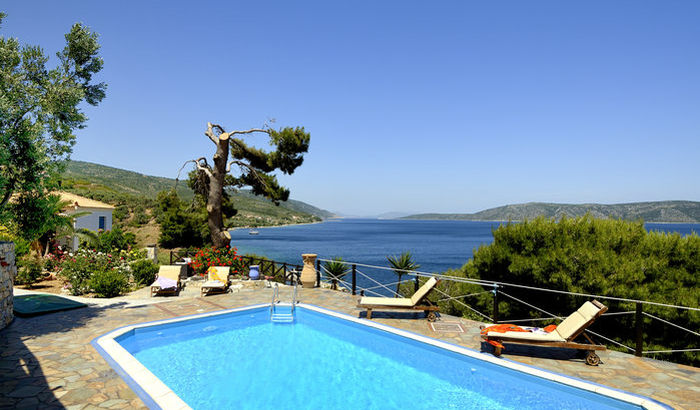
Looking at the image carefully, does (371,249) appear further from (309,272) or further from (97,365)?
(97,365)

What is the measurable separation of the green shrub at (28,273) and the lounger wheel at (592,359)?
53.9ft

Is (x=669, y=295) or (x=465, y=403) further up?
(x=669, y=295)

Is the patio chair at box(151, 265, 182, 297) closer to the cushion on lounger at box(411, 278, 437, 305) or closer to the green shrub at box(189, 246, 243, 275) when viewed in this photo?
the green shrub at box(189, 246, 243, 275)

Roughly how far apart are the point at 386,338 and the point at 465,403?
8.87 ft

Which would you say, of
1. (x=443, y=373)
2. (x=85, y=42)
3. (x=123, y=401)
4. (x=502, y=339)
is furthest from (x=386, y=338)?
(x=85, y=42)

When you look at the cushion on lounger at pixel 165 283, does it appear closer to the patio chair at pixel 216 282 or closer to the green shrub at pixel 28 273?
the patio chair at pixel 216 282

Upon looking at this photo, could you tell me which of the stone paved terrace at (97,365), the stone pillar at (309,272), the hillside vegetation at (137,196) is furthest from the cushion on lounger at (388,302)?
the hillside vegetation at (137,196)

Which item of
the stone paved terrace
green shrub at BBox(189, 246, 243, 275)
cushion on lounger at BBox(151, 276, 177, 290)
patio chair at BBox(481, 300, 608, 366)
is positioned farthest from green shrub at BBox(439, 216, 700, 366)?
green shrub at BBox(189, 246, 243, 275)

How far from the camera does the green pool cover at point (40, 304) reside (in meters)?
8.63

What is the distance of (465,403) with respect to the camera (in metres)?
5.46

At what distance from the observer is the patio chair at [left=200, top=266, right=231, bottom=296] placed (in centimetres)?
1176

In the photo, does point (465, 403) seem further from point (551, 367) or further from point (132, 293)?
point (132, 293)

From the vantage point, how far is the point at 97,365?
5730mm

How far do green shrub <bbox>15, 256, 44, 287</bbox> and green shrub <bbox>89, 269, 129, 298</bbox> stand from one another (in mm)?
2893
